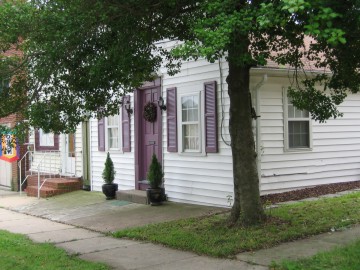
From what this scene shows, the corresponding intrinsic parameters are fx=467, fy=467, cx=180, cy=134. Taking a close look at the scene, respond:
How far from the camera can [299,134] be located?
36.7ft

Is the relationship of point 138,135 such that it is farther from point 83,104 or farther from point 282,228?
point 282,228

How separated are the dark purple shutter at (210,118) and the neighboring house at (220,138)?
0.9 inches

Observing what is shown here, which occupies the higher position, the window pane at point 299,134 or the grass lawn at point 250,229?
the window pane at point 299,134

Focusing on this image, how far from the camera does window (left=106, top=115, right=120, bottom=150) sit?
1406 centimetres

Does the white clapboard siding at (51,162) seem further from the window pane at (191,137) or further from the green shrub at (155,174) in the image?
the window pane at (191,137)

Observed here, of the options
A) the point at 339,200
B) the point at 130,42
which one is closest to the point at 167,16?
the point at 130,42

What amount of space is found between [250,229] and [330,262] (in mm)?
2077

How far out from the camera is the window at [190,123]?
11.1 meters

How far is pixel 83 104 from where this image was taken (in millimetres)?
8586

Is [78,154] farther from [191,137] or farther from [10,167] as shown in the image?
[191,137]

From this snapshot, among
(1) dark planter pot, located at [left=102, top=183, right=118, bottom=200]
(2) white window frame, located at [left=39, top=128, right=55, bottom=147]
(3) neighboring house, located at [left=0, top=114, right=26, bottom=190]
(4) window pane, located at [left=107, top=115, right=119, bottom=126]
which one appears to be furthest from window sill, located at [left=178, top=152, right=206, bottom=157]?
(3) neighboring house, located at [left=0, top=114, right=26, bottom=190]

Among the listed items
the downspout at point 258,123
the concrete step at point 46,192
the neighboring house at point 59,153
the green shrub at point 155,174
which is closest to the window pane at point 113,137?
the neighboring house at point 59,153

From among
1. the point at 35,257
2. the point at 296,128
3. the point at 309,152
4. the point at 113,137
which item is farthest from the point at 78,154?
the point at 35,257

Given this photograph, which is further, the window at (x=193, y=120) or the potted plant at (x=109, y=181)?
the potted plant at (x=109, y=181)
